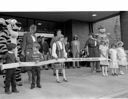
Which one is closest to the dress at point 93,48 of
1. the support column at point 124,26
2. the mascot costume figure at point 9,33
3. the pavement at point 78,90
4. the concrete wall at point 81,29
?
the pavement at point 78,90

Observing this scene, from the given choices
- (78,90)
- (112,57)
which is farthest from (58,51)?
(112,57)

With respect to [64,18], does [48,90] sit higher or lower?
lower

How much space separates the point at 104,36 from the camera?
8.22m

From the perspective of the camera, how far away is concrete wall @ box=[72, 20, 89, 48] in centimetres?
1340

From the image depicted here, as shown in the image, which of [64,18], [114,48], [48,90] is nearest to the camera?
[48,90]

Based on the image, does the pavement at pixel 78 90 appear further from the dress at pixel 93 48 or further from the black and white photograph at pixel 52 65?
the dress at pixel 93 48

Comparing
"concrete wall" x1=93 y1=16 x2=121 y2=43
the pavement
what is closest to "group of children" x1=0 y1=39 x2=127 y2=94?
the pavement

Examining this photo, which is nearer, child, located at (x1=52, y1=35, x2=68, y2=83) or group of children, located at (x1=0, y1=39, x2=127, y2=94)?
group of children, located at (x1=0, y1=39, x2=127, y2=94)

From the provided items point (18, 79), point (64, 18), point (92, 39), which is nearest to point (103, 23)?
point (64, 18)

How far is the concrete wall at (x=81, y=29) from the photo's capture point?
13.4m

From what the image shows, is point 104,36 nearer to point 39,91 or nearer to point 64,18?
point 39,91

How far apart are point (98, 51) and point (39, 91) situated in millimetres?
3744

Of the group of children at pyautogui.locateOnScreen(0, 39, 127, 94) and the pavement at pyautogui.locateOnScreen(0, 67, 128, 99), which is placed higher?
the group of children at pyautogui.locateOnScreen(0, 39, 127, 94)

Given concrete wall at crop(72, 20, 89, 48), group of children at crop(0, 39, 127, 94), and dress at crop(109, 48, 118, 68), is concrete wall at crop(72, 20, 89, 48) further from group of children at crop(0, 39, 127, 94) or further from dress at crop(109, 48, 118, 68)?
dress at crop(109, 48, 118, 68)
